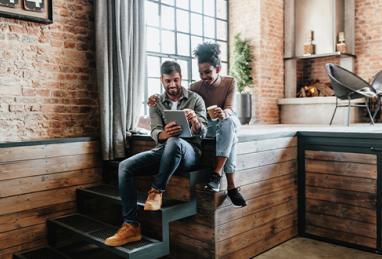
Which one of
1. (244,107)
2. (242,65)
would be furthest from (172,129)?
(242,65)

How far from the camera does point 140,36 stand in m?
3.51

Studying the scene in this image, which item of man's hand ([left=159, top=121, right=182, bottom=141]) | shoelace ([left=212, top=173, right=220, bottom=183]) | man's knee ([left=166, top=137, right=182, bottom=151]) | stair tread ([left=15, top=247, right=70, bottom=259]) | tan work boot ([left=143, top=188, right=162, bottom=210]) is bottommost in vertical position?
stair tread ([left=15, top=247, right=70, bottom=259])

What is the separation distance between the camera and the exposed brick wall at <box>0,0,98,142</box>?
118 inches

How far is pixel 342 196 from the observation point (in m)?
3.36

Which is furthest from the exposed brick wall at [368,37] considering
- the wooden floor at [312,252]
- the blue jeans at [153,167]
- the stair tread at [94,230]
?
the stair tread at [94,230]

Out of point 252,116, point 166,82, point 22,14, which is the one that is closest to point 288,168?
point 166,82

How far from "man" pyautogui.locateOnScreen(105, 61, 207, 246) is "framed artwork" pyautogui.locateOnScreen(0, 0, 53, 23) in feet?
4.08

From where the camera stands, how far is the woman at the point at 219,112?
8.61ft

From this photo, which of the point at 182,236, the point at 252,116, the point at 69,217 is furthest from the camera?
the point at 252,116

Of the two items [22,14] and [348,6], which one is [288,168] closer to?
[22,14]

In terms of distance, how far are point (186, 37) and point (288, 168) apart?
3.21 meters

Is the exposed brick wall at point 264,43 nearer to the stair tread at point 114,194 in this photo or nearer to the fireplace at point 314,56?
the fireplace at point 314,56

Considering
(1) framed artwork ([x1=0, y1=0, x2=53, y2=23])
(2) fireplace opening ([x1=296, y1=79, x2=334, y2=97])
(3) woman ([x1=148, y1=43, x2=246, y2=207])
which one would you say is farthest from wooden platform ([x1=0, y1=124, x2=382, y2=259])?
(2) fireplace opening ([x1=296, y1=79, x2=334, y2=97])

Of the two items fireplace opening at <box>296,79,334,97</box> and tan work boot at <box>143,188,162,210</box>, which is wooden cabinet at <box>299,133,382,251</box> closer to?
tan work boot at <box>143,188,162,210</box>
